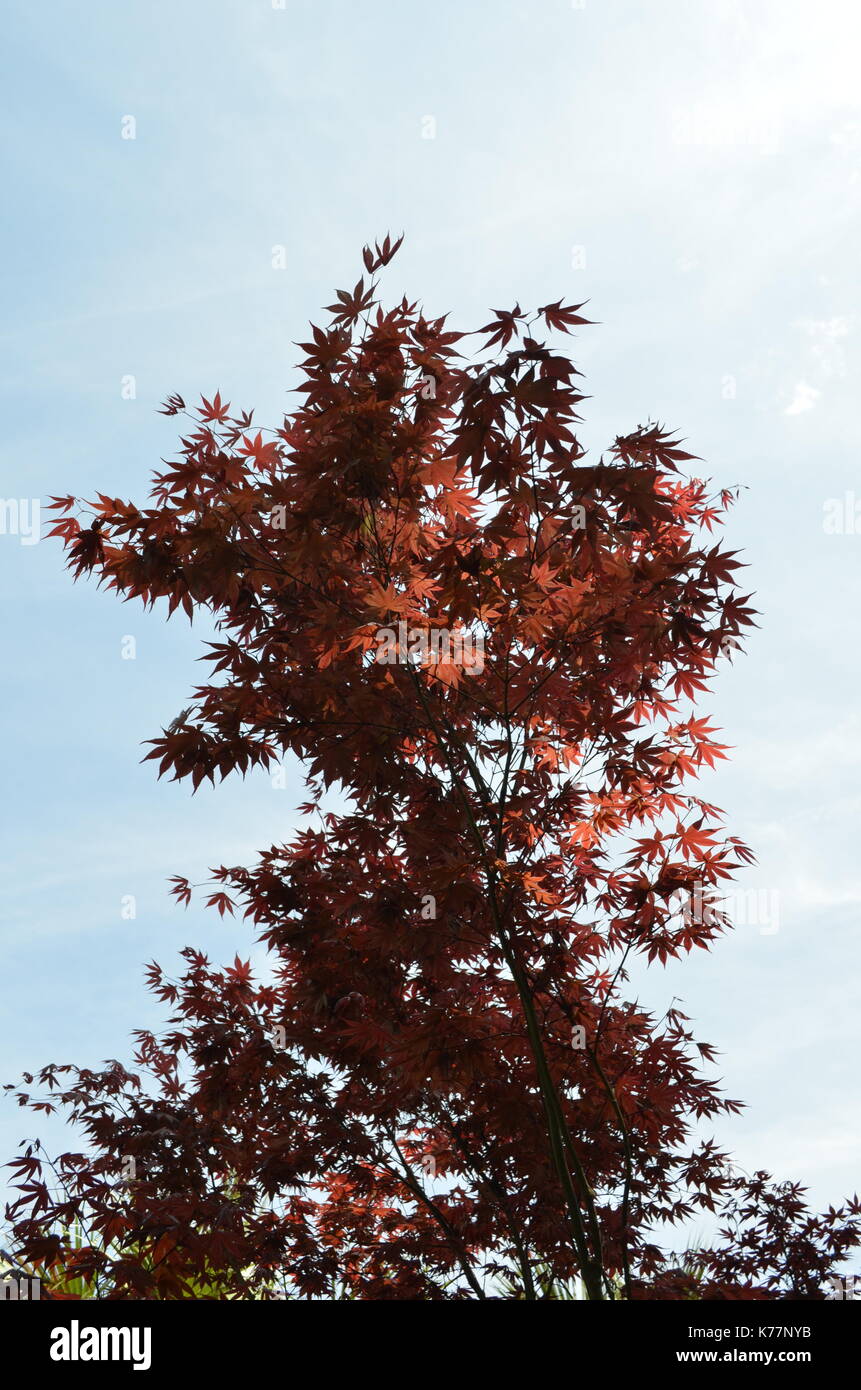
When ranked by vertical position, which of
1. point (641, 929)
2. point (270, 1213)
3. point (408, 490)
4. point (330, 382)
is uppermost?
point (330, 382)

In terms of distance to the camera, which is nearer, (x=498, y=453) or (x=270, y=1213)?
(x=498, y=453)

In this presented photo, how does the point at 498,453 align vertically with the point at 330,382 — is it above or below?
below

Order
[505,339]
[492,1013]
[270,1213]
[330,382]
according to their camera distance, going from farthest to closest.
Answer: [270,1213], [492,1013], [330,382], [505,339]

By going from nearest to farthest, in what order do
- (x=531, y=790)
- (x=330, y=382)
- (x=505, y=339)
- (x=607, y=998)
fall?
(x=505, y=339) → (x=330, y=382) → (x=607, y=998) → (x=531, y=790)

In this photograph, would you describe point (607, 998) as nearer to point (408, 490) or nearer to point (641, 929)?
point (641, 929)

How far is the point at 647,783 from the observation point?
17.8 feet

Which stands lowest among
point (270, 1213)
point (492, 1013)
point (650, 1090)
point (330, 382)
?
point (270, 1213)
